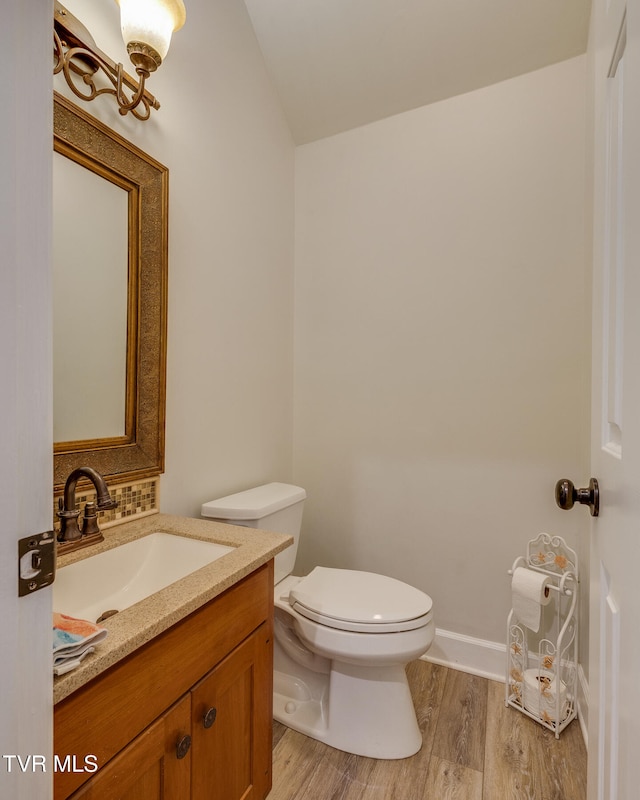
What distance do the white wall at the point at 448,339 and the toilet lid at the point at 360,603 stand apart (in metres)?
0.47

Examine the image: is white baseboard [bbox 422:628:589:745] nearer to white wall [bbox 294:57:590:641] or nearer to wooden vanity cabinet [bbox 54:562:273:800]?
white wall [bbox 294:57:590:641]

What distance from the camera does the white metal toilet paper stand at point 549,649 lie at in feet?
4.98

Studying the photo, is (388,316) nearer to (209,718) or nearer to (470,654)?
(470,654)

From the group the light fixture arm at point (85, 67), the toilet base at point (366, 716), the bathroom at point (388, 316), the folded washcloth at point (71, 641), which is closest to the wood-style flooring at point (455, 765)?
the toilet base at point (366, 716)

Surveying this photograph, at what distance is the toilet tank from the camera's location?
4.85ft

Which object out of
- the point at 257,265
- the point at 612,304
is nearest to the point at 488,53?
the point at 257,265

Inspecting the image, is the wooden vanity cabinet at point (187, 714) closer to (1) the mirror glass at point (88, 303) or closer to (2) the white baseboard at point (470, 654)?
(1) the mirror glass at point (88, 303)

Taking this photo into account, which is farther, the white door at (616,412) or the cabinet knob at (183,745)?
the cabinet knob at (183,745)

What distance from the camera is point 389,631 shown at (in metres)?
1.33

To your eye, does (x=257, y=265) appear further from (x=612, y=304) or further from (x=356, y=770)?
(x=356, y=770)

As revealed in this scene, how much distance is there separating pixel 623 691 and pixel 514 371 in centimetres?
138

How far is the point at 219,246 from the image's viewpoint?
5.50ft

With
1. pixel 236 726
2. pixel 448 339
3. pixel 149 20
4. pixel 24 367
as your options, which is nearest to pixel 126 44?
pixel 149 20

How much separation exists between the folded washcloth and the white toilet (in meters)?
0.80
